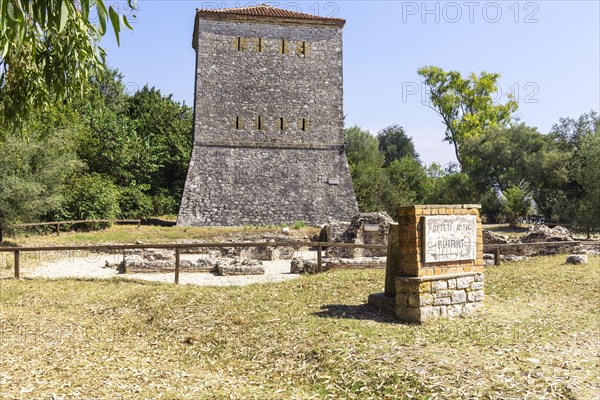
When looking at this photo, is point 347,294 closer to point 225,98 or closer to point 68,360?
point 68,360

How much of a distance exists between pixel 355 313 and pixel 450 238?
6.04 feet

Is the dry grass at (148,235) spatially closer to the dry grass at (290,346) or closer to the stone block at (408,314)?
the dry grass at (290,346)

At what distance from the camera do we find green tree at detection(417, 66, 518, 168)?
43.1 m

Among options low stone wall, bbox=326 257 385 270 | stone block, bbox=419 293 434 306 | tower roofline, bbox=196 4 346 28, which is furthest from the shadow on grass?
tower roofline, bbox=196 4 346 28

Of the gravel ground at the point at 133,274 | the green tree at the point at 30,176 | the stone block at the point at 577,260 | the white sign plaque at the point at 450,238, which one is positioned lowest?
the gravel ground at the point at 133,274

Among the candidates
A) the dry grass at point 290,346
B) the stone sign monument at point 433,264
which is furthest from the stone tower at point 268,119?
the stone sign monument at point 433,264

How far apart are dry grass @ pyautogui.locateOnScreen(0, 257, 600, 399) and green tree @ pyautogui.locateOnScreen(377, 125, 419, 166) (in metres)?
60.4

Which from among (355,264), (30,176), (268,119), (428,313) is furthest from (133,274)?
(268,119)

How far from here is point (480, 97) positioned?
43.4 m

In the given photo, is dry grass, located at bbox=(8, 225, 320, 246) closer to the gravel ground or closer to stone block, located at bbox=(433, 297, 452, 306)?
the gravel ground

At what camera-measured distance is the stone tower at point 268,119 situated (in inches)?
1046

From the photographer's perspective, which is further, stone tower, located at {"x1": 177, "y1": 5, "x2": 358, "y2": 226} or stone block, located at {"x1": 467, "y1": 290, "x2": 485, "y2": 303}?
stone tower, located at {"x1": 177, "y1": 5, "x2": 358, "y2": 226}

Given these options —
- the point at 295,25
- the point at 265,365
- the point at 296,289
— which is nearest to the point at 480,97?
the point at 295,25

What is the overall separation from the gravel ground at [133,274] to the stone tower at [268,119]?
9043mm
